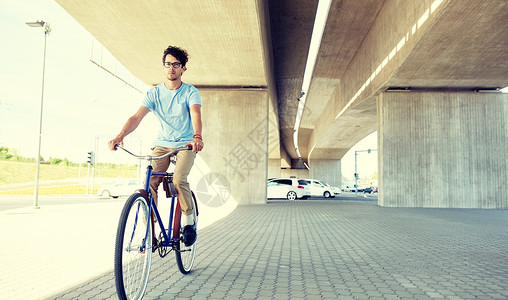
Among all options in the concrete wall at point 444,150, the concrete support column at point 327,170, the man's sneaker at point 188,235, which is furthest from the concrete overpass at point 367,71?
the concrete support column at point 327,170

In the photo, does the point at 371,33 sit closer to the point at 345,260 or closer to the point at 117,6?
the point at 117,6

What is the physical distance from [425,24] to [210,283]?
34.4ft

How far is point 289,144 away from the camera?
178 ft

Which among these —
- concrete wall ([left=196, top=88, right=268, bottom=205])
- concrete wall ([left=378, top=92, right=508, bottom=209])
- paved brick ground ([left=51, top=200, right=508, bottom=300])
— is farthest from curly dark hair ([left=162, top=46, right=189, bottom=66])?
concrete wall ([left=378, top=92, right=508, bottom=209])

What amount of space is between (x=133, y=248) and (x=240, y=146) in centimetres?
1640

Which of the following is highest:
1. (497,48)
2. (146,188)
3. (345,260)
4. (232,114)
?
(497,48)

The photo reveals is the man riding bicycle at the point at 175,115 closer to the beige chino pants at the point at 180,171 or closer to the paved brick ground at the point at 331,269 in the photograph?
the beige chino pants at the point at 180,171

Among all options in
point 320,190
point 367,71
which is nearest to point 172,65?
point 367,71

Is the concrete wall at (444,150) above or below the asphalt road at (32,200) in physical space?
above

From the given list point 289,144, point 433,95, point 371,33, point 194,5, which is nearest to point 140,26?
point 194,5

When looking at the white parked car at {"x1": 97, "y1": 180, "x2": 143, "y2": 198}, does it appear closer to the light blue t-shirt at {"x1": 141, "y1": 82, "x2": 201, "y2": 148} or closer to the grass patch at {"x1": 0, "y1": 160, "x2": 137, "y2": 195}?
the grass patch at {"x1": 0, "y1": 160, "x2": 137, "y2": 195}

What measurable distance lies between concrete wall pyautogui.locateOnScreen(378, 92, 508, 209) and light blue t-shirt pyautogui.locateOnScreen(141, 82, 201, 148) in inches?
654

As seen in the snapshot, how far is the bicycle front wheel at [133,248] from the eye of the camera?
104 inches

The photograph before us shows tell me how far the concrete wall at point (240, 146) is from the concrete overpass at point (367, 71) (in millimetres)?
50
